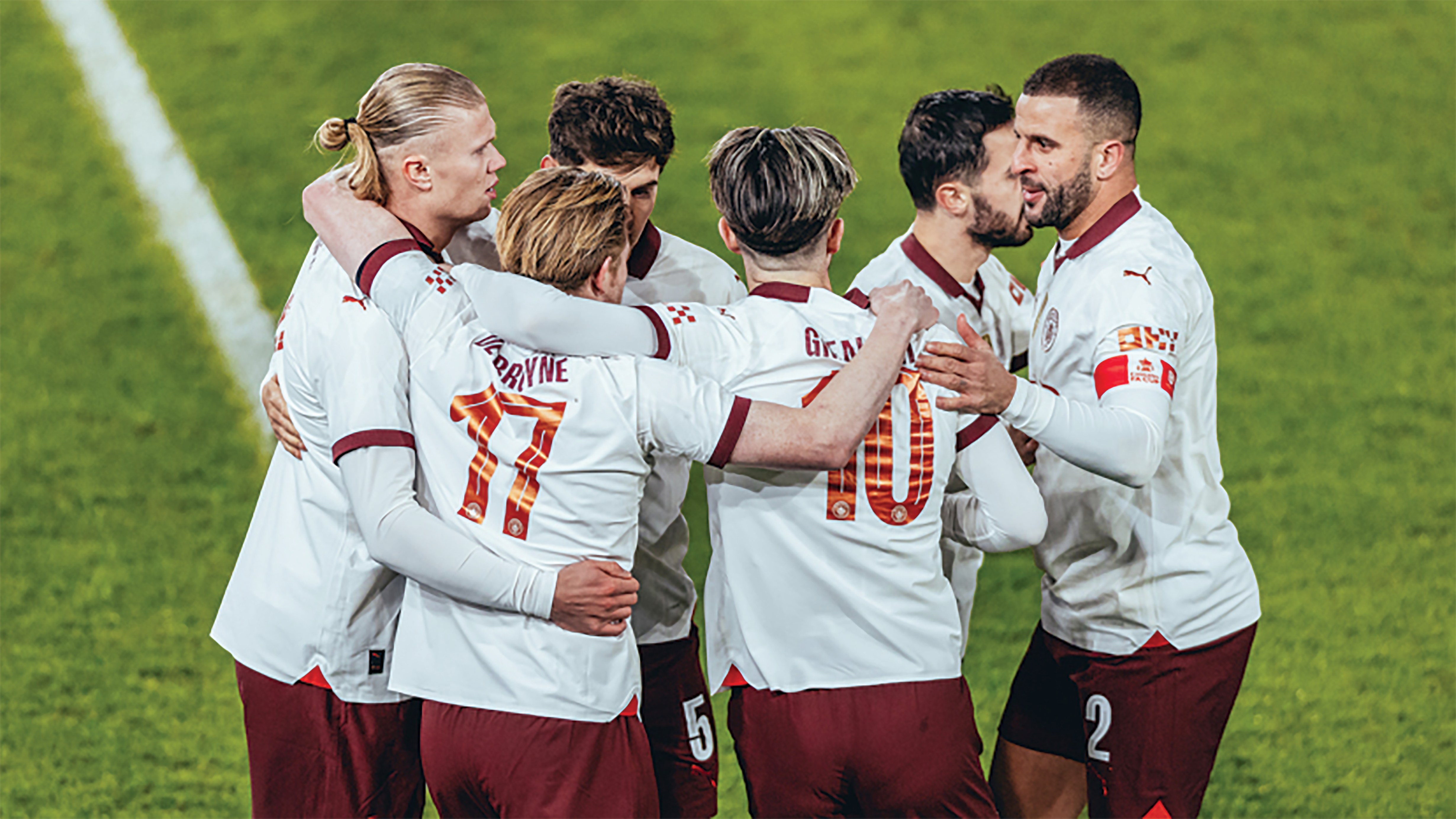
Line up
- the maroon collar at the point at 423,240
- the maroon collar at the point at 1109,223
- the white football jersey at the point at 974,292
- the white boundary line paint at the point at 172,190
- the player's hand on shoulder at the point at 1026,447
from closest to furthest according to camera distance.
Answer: the maroon collar at the point at 423,240 → the maroon collar at the point at 1109,223 → the player's hand on shoulder at the point at 1026,447 → the white football jersey at the point at 974,292 → the white boundary line paint at the point at 172,190

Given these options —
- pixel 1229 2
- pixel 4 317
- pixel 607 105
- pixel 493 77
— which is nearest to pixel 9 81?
pixel 4 317

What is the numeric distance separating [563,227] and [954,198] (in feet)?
4.88

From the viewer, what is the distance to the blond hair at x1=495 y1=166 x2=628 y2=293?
295 centimetres

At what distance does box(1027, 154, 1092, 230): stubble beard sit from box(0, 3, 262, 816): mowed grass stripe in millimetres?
3885

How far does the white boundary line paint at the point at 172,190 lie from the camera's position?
376 inches

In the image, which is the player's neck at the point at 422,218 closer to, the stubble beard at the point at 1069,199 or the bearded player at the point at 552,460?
the bearded player at the point at 552,460

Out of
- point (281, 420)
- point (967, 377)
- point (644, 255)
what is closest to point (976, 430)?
point (967, 377)

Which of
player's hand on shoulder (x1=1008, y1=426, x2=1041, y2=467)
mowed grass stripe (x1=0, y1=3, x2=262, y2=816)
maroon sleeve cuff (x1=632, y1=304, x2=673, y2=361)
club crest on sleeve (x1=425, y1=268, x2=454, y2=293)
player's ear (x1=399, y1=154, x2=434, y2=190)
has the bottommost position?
mowed grass stripe (x1=0, y1=3, x2=262, y2=816)

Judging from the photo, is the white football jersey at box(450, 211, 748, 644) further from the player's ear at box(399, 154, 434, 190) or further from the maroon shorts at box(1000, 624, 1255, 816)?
the maroon shorts at box(1000, 624, 1255, 816)

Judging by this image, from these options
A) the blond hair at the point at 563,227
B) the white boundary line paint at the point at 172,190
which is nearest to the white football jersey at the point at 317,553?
the blond hair at the point at 563,227

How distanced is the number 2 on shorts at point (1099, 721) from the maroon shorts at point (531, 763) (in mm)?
1374

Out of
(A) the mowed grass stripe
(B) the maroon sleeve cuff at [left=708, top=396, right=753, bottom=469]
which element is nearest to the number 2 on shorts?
(B) the maroon sleeve cuff at [left=708, top=396, right=753, bottom=469]

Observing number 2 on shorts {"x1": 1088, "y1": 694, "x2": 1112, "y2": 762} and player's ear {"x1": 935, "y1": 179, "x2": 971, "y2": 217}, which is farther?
player's ear {"x1": 935, "y1": 179, "x2": 971, "y2": 217}

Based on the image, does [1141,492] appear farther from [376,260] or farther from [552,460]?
[376,260]
